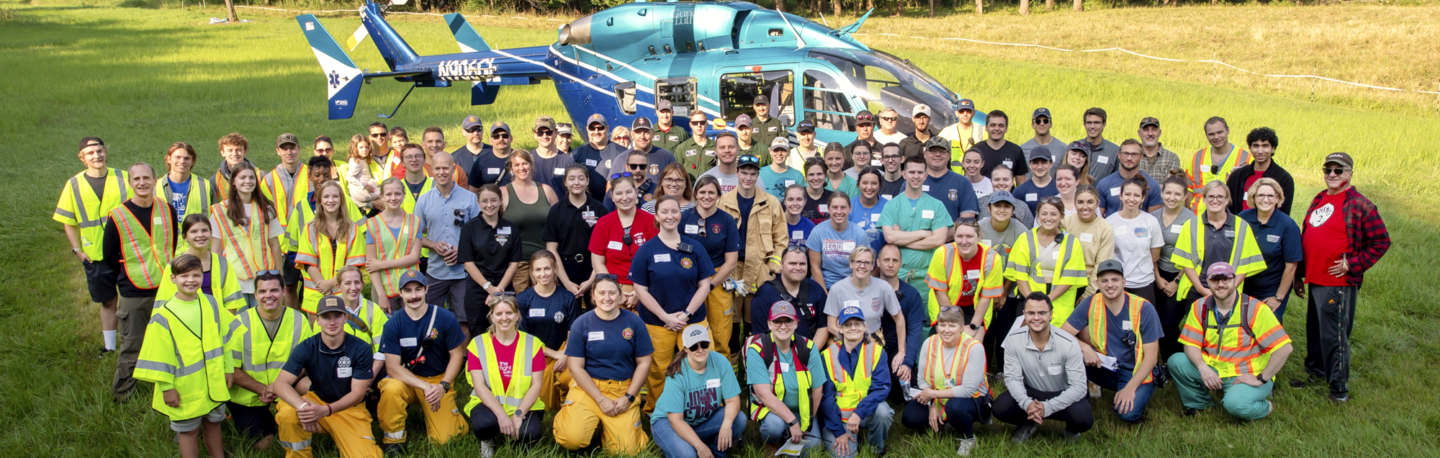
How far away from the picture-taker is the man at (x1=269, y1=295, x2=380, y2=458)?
4891 millimetres

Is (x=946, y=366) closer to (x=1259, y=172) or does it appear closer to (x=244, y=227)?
(x=1259, y=172)

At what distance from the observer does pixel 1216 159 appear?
7.30 metres

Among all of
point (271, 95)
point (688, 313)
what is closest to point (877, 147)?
point (688, 313)

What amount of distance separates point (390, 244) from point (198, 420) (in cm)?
181

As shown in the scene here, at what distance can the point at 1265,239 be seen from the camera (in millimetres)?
5914

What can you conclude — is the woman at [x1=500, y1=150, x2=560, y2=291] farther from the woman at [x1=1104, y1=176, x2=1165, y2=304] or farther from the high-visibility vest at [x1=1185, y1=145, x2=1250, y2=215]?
the high-visibility vest at [x1=1185, y1=145, x2=1250, y2=215]

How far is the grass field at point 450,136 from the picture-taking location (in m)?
5.18

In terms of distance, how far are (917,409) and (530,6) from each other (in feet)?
147

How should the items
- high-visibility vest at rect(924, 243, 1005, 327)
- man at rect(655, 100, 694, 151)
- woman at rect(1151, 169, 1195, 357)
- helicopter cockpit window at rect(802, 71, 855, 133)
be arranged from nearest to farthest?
high-visibility vest at rect(924, 243, 1005, 327)
woman at rect(1151, 169, 1195, 357)
man at rect(655, 100, 694, 151)
helicopter cockpit window at rect(802, 71, 855, 133)

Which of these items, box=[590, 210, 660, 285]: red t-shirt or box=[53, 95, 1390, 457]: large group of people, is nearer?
box=[53, 95, 1390, 457]: large group of people

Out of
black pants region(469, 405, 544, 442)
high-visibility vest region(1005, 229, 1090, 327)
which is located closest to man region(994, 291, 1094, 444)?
high-visibility vest region(1005, 229, 1090, 327)

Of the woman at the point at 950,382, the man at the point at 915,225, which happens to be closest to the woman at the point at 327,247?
the man at the point at 915,225

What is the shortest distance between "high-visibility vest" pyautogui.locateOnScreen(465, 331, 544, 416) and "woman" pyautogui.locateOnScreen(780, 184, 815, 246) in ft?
6.93

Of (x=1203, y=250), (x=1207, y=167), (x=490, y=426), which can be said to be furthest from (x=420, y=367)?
(x=1207, y=167)
